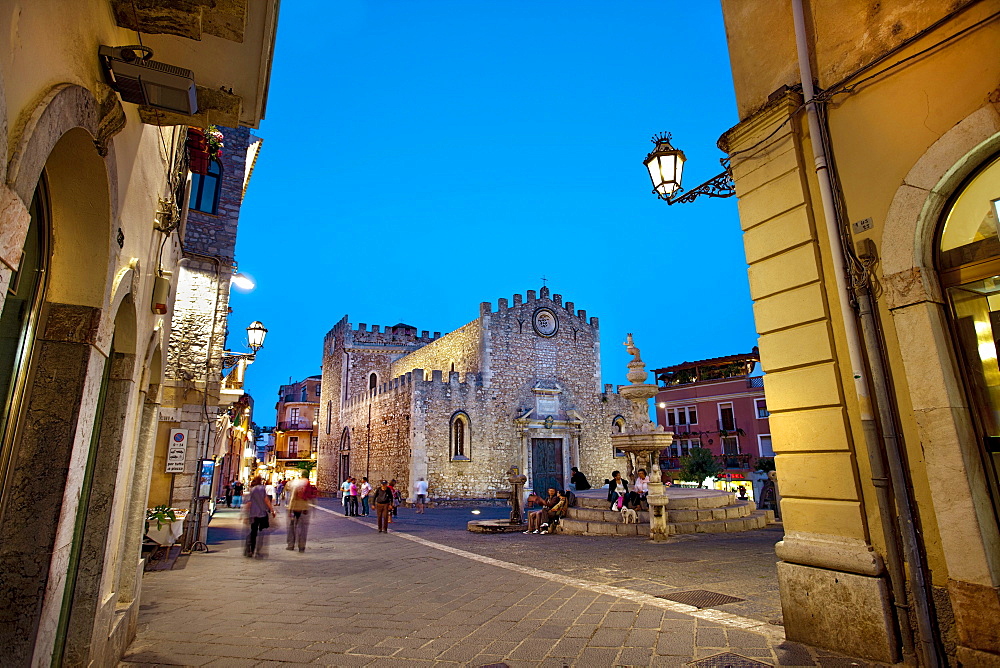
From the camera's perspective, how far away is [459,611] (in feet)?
16.9

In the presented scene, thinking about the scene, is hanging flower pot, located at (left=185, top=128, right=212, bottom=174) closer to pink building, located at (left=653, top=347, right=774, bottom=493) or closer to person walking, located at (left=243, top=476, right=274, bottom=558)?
person walking, located at (left=243, top=476, right=274, bottom=558)

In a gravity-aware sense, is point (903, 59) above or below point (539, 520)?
above

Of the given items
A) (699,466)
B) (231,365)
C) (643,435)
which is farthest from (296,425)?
(643,435)

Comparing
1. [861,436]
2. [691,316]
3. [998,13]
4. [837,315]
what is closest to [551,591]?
[861,436]

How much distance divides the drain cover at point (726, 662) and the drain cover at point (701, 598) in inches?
53.0

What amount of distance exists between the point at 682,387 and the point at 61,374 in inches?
1294

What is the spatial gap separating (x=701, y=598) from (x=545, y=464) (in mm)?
18684

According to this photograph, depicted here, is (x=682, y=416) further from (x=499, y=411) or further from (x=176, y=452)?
(x=176, y=452)

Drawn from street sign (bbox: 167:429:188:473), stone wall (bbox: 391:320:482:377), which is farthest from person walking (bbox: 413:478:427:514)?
street sign (bbox: 167:429:188:473)

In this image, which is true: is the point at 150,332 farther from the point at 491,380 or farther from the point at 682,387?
the point at 682,387

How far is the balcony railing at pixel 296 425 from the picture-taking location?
52.0m

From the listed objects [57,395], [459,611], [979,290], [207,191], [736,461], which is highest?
[207,191]

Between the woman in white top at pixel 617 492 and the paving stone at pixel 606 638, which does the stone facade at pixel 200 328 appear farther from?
the paving stone at pixel 606 638

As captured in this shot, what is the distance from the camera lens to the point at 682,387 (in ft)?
107
